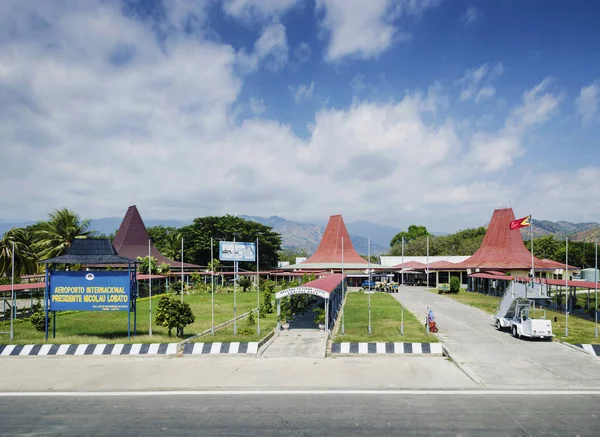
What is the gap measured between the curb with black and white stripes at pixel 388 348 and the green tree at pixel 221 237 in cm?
6958

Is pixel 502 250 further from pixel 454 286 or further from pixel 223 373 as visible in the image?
pixel 223 373

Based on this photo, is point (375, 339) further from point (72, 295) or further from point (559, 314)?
point (559, 314)

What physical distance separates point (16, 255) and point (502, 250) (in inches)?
2387

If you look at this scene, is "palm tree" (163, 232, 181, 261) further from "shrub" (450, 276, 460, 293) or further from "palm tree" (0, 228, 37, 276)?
"shrub" (450, 276, 460, 293)

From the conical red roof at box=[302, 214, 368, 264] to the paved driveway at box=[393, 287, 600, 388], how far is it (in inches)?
1926

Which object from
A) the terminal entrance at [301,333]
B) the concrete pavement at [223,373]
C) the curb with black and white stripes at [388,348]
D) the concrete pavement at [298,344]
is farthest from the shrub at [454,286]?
the concrete pavement at [223,373]

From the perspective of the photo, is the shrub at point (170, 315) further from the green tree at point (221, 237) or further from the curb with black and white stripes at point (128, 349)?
the green tree at point (221, 237)

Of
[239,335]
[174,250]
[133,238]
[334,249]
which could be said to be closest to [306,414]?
[239,335]

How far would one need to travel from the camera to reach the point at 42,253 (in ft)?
185

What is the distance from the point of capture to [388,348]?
19.4 metres

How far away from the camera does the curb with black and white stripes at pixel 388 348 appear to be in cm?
1928

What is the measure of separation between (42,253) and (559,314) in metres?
53.4

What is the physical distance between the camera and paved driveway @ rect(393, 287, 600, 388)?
50.4ft

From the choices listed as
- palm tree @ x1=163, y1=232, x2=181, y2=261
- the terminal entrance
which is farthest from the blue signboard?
palm tree @ x1=163, y1=232, x2=181, y2=261
